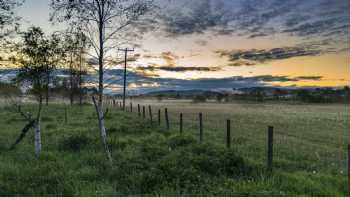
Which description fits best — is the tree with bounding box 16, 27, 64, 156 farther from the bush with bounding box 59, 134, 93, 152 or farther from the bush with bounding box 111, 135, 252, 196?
the bush with bounding box 111, 135, 252, 196

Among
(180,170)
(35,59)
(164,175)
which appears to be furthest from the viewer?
(35,59)

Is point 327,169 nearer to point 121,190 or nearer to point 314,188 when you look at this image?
point 314,188

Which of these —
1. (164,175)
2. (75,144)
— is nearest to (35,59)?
(75,144)

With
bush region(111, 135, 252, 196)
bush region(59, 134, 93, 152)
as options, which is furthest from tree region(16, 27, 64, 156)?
bush region(111, 135, 252, 196)

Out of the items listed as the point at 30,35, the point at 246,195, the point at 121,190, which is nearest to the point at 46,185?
the point at 121,190

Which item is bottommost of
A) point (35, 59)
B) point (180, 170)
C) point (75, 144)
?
point (75, 144)

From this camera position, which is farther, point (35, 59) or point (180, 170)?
point (35, 59)

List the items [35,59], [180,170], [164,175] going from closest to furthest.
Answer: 1. [164,175]
2. [180,170]
3. [35,59]

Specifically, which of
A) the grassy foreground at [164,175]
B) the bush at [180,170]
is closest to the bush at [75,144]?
the grassy foreground at [164,175]

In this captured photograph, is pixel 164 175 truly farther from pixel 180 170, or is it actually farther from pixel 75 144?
pixel 75 144

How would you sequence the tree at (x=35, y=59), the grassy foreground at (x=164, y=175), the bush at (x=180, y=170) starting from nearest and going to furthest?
the grassy foreground at (x=164, y=175) < the bush at (x=180, y=170) < the tree at (x=35, y=59)

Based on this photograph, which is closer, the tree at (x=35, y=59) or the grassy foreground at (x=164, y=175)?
the grassy foreground at (x=164, y=175)

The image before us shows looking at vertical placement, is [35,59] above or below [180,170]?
above

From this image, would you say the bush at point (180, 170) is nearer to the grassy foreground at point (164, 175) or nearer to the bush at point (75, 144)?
the grassy foreground at point (164, 175)
